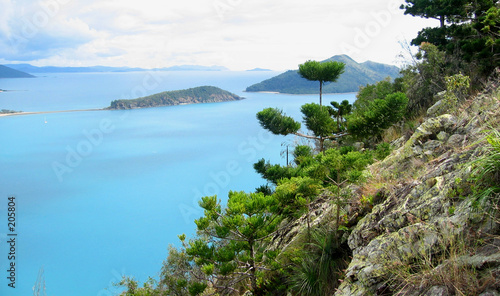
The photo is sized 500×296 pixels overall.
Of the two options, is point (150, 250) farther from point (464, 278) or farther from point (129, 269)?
point (464, 278)

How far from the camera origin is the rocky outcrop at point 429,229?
6.05 ft

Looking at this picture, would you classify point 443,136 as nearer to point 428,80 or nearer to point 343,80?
point 428,80

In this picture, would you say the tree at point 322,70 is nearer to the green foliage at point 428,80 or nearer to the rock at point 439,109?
the rock at point 439,109

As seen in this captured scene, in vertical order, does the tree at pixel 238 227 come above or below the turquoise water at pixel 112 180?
above

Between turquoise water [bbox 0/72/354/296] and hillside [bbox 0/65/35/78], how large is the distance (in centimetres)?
1886

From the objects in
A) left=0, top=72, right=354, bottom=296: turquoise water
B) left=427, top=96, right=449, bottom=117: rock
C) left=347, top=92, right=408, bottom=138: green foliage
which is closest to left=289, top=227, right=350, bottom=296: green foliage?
left=427, top=96, right=449, bottom=117: rock

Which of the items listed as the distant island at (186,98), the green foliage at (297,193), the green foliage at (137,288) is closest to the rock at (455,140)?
the green foliage at (297,193)

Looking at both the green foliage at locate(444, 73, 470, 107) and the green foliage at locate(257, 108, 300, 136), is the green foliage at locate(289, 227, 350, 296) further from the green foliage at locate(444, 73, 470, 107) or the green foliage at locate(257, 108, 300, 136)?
the green foliage at locate(257, 108, 300, 136)

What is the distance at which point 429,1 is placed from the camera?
11.9 m

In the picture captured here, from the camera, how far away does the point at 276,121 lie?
8172 millimetres

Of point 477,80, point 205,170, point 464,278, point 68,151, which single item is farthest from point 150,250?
point 68,151

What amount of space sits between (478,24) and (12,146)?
44538 mm

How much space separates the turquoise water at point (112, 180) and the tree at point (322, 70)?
8442 millimetres

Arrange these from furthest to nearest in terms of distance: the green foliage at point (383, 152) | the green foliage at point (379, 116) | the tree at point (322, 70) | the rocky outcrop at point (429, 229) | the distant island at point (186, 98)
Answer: the distant island at point (186, 98) < the tree at point (322, 70) < the green foliage at point (379, 116) < the green foliage at point (383, 152) < the rocky outcrop at point (429, 229)
